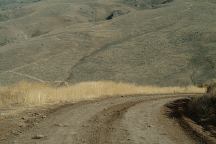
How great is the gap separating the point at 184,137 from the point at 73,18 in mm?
170839

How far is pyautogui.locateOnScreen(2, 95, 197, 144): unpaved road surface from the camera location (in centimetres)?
1091

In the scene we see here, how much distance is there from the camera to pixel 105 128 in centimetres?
1248

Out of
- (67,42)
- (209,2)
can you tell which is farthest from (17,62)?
(209,2)

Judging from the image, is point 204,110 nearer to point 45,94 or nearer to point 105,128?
point 105,128

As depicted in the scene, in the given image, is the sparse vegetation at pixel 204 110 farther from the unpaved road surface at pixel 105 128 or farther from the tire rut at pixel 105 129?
the tire rut at pixel 105 129

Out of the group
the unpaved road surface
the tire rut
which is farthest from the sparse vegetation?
the tire rut

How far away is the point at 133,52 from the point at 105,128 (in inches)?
2974

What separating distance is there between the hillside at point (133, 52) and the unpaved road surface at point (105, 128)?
171 feet

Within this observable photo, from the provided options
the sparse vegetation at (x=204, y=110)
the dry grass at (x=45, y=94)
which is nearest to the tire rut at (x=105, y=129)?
the sparse vegetation at (x=204, y=110)

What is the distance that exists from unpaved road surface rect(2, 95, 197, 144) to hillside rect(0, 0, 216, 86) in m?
52.0

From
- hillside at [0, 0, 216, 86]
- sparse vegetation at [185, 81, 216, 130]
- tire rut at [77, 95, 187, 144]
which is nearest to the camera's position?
tire rut at [77, 95, 187, 144]

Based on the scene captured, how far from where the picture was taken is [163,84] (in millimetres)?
68062

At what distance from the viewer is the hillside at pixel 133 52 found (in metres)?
74.4

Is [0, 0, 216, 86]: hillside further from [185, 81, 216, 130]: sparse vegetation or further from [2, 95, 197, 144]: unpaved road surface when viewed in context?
[2, 95, 197, 144]: unpaved road surface
